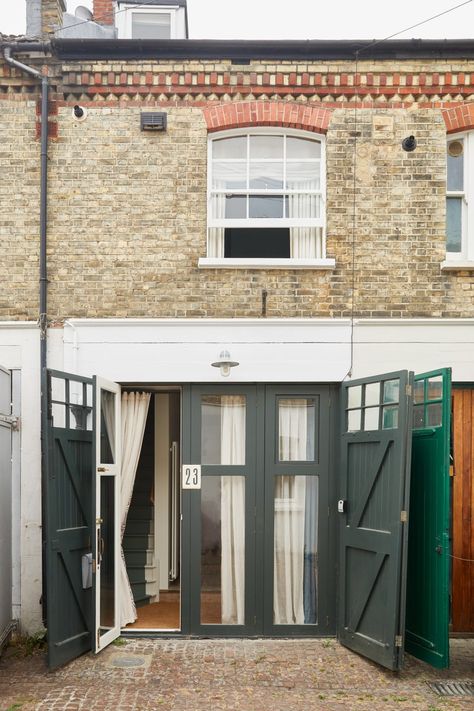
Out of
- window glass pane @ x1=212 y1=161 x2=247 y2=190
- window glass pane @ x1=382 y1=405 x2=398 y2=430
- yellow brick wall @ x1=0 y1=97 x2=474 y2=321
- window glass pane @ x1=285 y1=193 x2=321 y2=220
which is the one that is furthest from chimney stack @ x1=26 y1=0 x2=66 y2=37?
window glass pane @ x1=382 y1=405 x2=398 y2=430

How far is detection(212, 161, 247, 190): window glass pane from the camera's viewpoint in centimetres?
862

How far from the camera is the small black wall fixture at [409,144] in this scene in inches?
330

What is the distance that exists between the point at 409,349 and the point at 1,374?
186 inches

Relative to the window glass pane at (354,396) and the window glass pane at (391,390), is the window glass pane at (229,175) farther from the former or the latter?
the window glass pane at (391,390)

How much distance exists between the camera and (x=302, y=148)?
8656mm

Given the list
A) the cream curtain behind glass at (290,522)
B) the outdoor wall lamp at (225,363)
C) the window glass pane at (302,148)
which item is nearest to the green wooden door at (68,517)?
the outdoor wall lamp at (225,363)

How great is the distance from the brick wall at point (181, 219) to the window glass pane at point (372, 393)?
2.99 feet

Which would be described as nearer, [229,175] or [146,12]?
[229,175]

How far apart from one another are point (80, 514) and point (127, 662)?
163 centimetres

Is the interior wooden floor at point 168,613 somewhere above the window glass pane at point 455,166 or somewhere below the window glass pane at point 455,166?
below

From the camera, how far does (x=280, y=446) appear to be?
8367 millimetres

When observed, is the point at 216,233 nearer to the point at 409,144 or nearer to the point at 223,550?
the point at 409,144

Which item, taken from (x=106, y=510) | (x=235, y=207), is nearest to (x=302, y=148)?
(x=235, y=207)

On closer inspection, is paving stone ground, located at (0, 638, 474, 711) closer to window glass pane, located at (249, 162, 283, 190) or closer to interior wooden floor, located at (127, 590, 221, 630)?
interior wooden floor, located at (127, 590, 221, 630)
